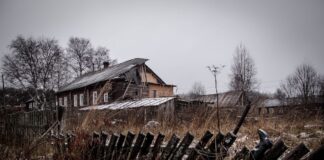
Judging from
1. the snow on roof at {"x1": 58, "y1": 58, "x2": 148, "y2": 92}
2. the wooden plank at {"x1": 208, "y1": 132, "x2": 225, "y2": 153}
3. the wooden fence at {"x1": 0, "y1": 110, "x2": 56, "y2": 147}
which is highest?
the snow on roof at {"x1": 58, "y1": 58, "x2": 148, "y2": 92}

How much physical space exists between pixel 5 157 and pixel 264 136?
3.28 meters

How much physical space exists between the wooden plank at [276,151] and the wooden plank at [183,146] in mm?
639

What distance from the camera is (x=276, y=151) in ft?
5.06

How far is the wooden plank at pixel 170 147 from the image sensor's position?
2164mm

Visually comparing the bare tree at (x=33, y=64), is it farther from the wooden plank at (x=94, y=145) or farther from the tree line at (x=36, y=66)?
the wooden plank at (x=94, y=145)

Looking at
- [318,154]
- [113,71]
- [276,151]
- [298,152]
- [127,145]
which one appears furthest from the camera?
[113,71]

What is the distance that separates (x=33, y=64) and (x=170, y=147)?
3775cm

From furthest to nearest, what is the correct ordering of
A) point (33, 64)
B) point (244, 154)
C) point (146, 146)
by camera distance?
point (33, 64)
point (146, 146)
point (244, 154)

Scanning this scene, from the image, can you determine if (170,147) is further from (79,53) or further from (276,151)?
(79,53)

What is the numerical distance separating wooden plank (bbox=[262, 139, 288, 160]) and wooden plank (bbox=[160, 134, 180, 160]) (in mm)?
775

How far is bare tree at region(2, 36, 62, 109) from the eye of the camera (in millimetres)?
33375

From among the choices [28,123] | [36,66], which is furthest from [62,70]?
[28,123]

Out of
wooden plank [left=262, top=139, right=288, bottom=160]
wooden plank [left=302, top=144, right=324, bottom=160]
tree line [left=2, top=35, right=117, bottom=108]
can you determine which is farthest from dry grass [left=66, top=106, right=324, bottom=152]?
tree line [left=2, top=35, right=117, bottom=108]

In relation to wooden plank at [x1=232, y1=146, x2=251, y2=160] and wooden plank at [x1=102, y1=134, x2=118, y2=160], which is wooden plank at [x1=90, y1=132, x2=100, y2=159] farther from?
wooden plank at [x1=232, y1=146, x2=251, y2=160]
